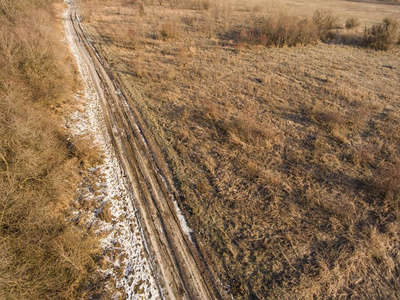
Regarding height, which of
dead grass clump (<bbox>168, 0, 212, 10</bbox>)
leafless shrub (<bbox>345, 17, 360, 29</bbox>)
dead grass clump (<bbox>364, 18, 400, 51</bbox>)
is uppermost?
dead grass clump (<bbox>168, 0, 212, 10</bbox>)

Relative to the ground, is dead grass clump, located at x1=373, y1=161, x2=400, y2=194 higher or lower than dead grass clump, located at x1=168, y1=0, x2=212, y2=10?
lower

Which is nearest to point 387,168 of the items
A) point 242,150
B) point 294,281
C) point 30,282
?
point 242,150

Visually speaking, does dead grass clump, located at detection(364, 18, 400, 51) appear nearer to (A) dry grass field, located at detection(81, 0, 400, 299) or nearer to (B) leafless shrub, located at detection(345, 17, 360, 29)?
(A) dry grass field, located at detection(81, 0, 400, 299)

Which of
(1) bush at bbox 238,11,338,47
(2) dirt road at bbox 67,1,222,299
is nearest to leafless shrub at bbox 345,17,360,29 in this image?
(1) bush at bbox 238,11,338,47

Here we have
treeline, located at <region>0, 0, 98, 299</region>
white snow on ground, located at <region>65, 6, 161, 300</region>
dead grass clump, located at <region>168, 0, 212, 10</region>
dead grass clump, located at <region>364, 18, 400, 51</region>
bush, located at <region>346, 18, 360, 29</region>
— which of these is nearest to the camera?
treeline, located at <region>0, 0, 98, 299</region>

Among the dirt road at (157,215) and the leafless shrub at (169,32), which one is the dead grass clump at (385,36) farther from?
the dirt road at (157,215)

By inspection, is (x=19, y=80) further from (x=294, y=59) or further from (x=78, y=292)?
(x=294, y=59)

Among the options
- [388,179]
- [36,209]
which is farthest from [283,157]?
[36,209]

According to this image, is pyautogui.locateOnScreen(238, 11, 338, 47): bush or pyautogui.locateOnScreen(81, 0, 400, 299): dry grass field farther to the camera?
pyautogui.locateOnScreen(238, 11, 338, 47): bush
